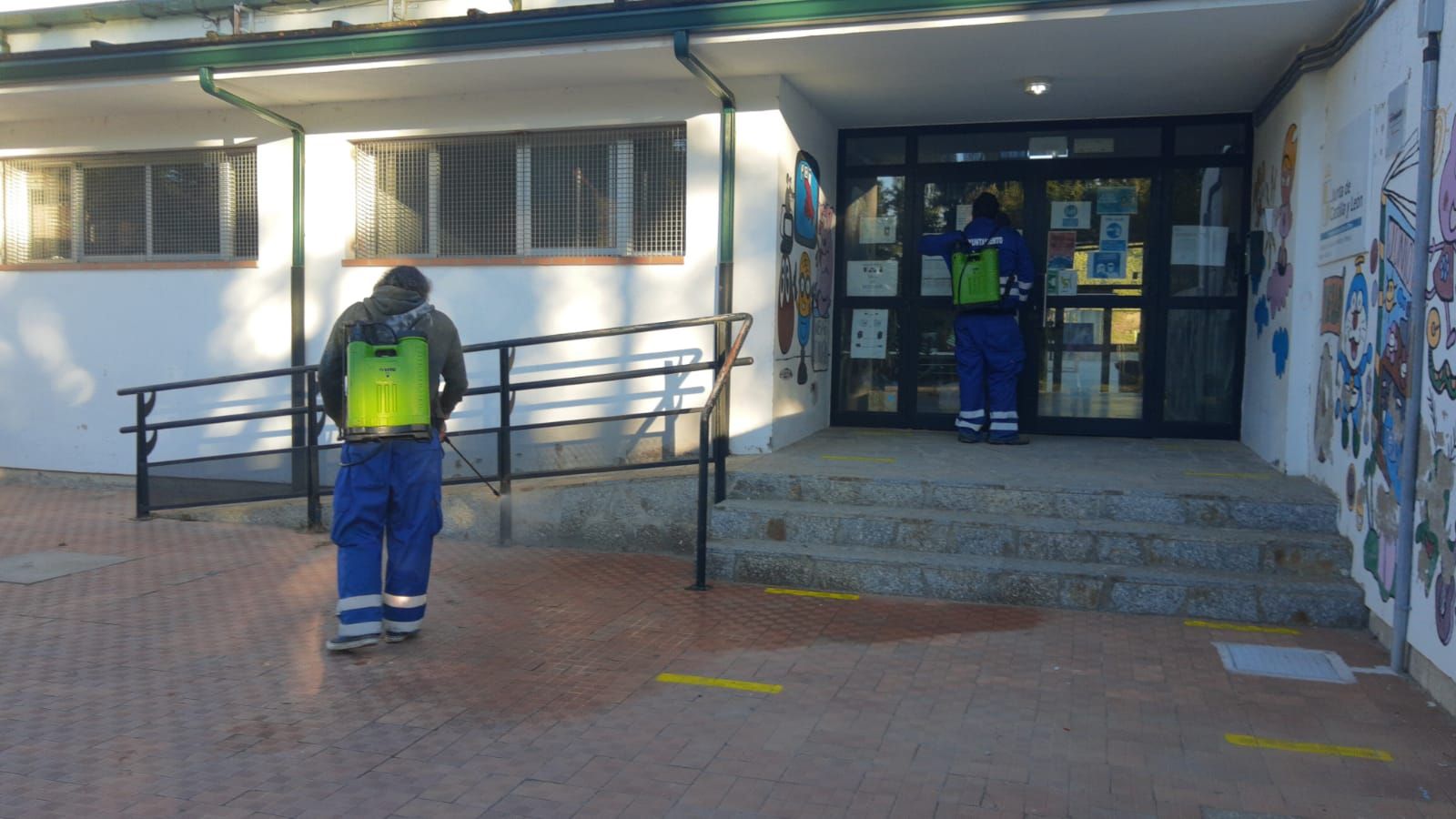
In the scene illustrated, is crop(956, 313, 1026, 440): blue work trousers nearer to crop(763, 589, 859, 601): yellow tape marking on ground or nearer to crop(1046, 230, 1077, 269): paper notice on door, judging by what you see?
crop(1046, 230, 1077, 269): paper notice on door

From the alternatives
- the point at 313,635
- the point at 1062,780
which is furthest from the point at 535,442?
the point at 1062,780

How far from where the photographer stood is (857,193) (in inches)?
378

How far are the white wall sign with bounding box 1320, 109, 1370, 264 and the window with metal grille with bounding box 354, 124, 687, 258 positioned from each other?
4.26 meters

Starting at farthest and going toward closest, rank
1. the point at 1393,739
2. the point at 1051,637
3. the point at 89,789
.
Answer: the point at 1051,637 → the point at 1393,739 → the point at 89,789

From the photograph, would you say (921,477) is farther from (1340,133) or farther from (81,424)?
(81,424)

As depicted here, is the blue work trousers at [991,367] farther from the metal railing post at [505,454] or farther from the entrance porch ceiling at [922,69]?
the metal railing post at [505,454]

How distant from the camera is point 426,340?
17.6ft

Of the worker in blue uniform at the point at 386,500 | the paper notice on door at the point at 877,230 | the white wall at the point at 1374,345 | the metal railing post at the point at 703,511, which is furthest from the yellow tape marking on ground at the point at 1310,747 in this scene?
the paper notice on door at the point at 877,230

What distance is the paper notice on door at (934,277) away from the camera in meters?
9.38

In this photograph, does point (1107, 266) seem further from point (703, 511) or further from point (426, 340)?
point (426, 340)

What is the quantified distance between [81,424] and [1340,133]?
1010cm

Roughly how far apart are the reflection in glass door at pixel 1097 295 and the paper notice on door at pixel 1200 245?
9.3 inches

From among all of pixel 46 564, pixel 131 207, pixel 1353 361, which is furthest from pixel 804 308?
pixel 131 207

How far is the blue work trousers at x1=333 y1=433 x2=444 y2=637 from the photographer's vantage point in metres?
5.29
